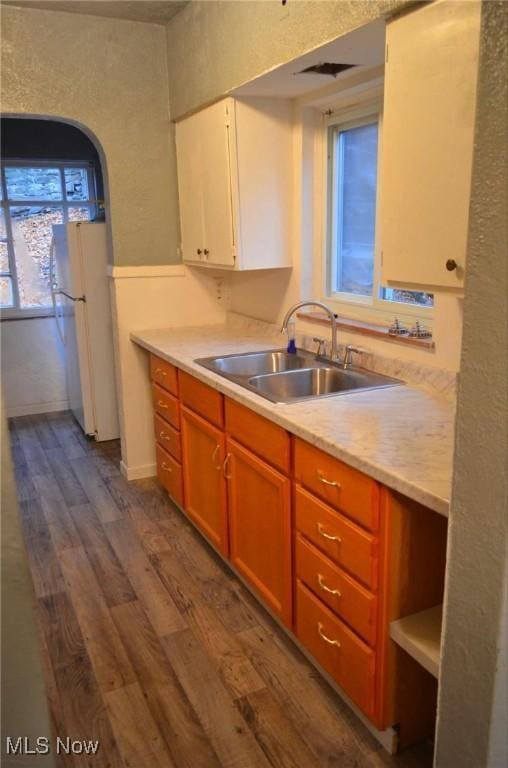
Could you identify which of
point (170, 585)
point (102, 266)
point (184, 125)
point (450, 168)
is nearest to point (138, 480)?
point (170, 585)

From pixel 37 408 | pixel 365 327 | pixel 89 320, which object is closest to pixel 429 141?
pixel 365 327

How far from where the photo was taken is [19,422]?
4906mm

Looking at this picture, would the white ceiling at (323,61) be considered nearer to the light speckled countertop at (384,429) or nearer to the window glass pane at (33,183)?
the light speckled countertop at (384,429)

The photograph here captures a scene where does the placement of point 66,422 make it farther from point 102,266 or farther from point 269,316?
point 269,316

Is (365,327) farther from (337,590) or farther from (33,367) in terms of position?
(33,367)

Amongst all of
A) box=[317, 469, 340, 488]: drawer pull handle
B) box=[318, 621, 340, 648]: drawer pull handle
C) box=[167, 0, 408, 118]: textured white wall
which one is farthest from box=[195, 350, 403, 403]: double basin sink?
box=[167, 0, 408, 118]: textured white wall

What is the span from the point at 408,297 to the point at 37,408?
11.9 feet

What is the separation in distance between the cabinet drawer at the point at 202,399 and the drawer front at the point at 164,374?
3.4 inches

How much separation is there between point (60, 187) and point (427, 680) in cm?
471

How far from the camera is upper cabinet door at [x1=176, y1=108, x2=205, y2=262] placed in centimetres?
317

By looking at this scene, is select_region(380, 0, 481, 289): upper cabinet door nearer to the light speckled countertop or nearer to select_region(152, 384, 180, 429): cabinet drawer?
the light speckled countertop

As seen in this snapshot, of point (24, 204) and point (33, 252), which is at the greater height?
point (24, 204)

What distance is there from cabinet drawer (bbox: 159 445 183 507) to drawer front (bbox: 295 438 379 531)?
1.28 metres

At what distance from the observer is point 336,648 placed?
1.84 meters
